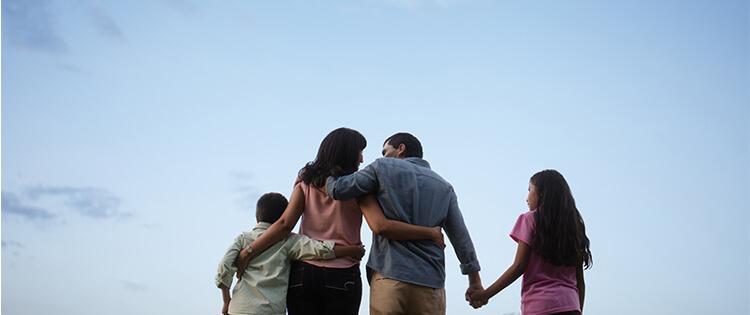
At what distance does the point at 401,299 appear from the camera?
524 centimetres

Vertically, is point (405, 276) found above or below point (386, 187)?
below

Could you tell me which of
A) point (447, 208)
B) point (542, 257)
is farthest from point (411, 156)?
point (542, 257)

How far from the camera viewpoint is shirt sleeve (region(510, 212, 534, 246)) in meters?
5.80

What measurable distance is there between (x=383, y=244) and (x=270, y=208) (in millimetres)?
992

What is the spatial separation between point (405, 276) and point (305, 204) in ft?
3.24

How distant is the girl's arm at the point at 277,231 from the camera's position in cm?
562

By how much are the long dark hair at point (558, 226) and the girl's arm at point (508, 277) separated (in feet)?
0.31

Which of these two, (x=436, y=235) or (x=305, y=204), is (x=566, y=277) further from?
(x=305, y=204)

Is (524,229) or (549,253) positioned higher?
(524,229)

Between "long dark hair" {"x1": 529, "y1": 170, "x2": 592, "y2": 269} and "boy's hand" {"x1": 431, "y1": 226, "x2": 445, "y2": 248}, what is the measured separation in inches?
28.8

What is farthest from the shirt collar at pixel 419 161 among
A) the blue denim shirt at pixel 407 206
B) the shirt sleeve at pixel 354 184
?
the shirt sleeve at pixel 354 184

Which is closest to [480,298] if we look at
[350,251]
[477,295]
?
[477,295]

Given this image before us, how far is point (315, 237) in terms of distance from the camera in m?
5.66

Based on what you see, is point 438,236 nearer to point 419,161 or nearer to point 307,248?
point 419,161
